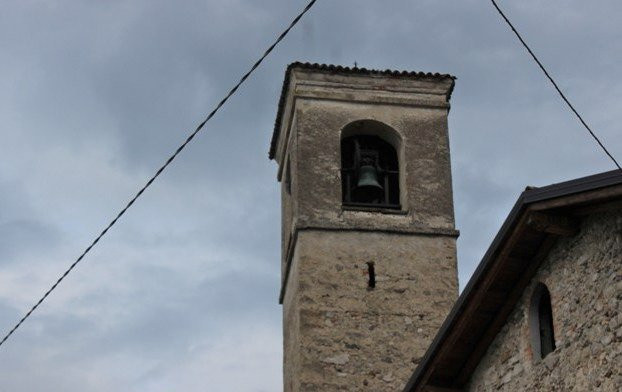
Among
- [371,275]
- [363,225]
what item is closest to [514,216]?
[371,275]

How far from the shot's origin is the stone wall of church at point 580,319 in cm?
989

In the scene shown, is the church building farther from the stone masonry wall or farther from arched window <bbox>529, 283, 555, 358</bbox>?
arched window <bbox>529, 283, 555, 358</bbox>

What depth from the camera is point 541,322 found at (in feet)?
36.9

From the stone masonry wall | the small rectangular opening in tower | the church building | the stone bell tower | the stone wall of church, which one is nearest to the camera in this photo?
the stone wall of church

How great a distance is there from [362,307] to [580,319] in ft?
26.6

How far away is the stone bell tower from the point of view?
17.9 metres

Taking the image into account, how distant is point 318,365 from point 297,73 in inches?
194

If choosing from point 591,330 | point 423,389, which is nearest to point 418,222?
point 423,389

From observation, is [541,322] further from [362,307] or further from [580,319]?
[362,307]

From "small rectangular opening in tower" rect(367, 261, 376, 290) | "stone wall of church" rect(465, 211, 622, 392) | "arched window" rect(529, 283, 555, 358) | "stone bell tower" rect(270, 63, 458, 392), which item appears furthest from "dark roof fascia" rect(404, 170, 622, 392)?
"small rectangular opening in tower" rect(367, 261, 376, 290)

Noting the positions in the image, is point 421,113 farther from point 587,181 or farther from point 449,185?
point 587,181

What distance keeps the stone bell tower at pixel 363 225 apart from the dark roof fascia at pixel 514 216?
5.14m

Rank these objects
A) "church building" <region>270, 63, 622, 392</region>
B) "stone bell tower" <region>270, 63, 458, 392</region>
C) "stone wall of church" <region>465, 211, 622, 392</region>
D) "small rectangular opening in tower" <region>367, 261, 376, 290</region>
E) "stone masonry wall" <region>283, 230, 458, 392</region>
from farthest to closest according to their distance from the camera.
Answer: "small rectangular opening in tower" <region>367, 261, 376, 290</region>, "stone bell tower" <region>270, 63, 458, 392</region>, "stone masonry wall" <region>283, 230, 458, 392</region>, "church building" <region>270, 63, 622, 392</region>, "stone wall of church" <region>465, 211, 622, 392</region>

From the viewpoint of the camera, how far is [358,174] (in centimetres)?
1966
